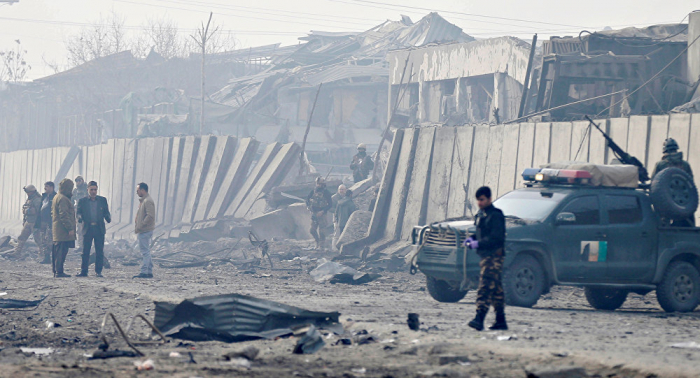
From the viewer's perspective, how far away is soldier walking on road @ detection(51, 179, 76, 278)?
16.2 metres

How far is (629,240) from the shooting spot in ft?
37.8

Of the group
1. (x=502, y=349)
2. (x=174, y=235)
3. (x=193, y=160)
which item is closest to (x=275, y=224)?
(x=174, y=235)

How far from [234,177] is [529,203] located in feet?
55.6

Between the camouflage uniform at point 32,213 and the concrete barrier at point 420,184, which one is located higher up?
the concrete barrier at point 420,184

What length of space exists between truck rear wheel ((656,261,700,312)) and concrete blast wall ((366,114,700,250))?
286 centimetres

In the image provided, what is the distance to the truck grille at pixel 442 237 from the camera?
36.7 ft

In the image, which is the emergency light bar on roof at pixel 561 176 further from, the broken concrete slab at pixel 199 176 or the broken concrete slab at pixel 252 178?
the broken concrete slab at pixel 199 176

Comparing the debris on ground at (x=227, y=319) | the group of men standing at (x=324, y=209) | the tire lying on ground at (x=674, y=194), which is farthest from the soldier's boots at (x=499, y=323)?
the group of men standing at (x=324, y=209)

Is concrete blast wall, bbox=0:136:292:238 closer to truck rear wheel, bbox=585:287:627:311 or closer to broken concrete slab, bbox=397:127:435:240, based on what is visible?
broken concrete slab, bbox=397:127:435:240

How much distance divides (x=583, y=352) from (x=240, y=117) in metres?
34.0

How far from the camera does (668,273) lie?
455 inches

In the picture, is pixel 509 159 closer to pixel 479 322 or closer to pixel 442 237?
pixel 442 237

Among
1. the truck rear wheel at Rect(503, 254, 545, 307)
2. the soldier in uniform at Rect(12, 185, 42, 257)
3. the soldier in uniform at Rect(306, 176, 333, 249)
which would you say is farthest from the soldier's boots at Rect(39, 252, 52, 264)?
the truck rear wheel at Rect(503, 254, 545, 307)

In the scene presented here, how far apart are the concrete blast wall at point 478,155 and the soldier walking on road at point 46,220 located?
727cm
